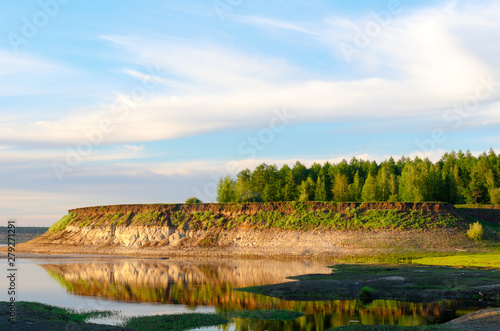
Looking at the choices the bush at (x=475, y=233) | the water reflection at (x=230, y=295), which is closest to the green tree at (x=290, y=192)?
the bush at (x=475, y=233)

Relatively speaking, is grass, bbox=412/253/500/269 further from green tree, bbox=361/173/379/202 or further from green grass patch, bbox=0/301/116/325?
green tree, bbox=361/173/379/202

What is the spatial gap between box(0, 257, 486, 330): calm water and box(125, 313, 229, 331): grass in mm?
1243

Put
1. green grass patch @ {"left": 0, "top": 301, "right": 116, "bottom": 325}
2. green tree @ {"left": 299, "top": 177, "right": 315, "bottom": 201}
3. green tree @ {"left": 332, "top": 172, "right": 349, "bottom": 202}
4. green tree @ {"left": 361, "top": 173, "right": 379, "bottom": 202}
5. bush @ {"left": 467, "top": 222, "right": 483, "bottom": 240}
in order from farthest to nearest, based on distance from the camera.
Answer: green tree @ {"left": 332, "top": 172, "right": 349, "bottom": 202} < green tree @ {"left": 299, "top": 177, "right": 315, "bottom": 201} < green tree @ {"left": 361, "top": 173, "right": 379, "bottom": 202} < bush @ {"left": 467, "top": 222, "right": 483, "bottom": 240} < green grass patch @ {"left": 0, "top": 301, "right": 116, "bottom": 325}

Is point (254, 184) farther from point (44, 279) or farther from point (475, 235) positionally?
point (44, 279)

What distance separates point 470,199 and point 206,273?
106632 mm

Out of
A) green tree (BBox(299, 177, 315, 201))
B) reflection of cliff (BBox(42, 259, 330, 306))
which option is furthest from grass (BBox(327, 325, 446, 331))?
green tree (BBox(299, 177, 315, 201))

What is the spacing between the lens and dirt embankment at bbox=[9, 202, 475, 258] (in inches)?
3452

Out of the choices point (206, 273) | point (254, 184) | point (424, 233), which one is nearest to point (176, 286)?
point (206, 273)

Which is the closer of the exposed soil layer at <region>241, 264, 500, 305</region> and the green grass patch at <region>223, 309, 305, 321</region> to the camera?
the green grass patch at <region>223, 309, 305, 321</region>

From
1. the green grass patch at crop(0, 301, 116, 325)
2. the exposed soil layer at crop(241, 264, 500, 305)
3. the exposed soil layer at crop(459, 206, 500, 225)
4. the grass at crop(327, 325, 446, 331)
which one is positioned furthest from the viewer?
the exposed soil layer at crop(459, 206, 500, 225)

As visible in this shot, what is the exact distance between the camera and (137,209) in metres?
125

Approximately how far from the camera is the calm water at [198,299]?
30.6 metres

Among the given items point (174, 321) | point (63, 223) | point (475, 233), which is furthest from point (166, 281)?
point (63, 223)

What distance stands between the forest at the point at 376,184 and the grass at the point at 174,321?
341 ft
